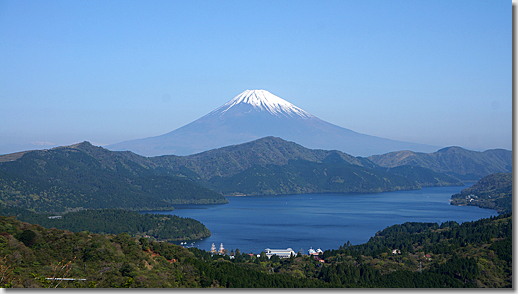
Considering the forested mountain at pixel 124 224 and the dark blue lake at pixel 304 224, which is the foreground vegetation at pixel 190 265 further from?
the forested mountain at pixel 124 224

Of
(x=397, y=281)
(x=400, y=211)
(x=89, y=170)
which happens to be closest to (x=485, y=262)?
(x=397, y=281)

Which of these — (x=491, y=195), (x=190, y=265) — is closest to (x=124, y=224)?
(x=190, y=265)

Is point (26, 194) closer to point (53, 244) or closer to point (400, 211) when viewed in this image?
point (400, 211)

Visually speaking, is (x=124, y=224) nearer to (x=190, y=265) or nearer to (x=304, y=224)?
(x=304, y=224)

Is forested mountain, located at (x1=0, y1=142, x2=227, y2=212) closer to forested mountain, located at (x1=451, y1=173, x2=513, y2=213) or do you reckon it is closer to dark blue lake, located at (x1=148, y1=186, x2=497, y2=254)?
dark blue lake, located at (x1=148, y1=186, x2=497, y2=254)

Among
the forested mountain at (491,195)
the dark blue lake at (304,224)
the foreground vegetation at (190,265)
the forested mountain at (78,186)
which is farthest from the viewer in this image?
the forested mountain at (491,195)

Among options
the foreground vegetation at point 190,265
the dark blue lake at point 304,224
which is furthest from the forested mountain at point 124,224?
the foreground vegetation at point 190,265
